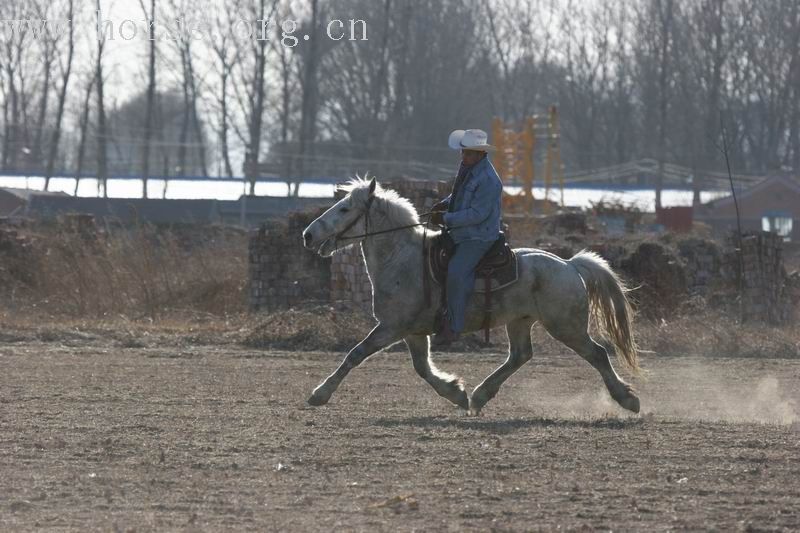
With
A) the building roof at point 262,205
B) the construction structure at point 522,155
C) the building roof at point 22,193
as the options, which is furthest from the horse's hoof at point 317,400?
the building roof at point 22,193

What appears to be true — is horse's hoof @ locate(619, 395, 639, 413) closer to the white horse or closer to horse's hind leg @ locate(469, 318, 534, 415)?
the white horse

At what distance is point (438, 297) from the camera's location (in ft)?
39.9

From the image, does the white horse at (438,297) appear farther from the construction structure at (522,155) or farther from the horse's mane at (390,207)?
the construction structure at (522,155)

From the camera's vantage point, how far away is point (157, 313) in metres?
26.0

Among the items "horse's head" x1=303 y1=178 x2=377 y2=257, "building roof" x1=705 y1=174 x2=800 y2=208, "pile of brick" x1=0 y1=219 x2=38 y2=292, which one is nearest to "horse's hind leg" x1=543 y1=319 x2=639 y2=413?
"horse's head" x1=303 y1=178 x2=377 y2=257

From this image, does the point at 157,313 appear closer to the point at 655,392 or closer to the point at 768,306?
the point at 768,306

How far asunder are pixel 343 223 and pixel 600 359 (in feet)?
8.08

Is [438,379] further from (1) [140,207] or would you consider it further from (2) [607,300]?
(1) [140,207]

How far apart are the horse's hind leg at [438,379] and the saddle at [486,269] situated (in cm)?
50

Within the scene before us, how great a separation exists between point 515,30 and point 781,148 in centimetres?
1594

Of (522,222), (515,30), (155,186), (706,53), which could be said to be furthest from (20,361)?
(515,30)

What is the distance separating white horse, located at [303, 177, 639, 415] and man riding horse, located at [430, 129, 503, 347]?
182mm

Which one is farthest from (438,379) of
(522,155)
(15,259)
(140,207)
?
(522,155)

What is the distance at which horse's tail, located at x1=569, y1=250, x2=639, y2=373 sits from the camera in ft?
40.9
